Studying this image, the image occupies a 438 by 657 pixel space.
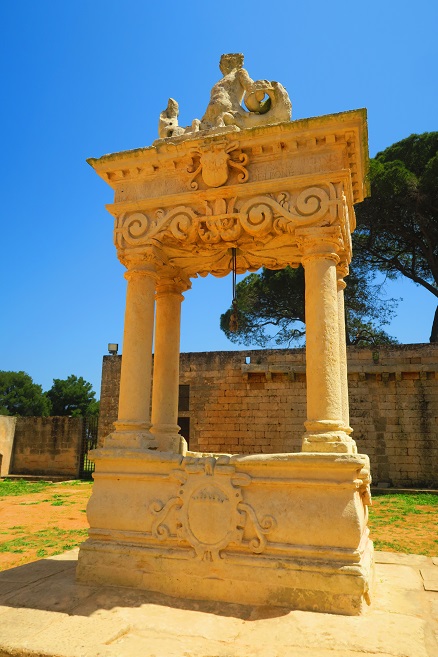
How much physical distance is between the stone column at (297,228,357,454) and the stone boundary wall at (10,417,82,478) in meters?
17.4

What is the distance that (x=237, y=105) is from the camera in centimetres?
541

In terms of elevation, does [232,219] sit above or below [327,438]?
above

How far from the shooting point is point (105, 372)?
20109 mm

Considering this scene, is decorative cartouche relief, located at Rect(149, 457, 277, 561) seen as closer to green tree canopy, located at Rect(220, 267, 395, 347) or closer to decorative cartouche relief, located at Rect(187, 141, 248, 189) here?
decorative cartouche relief, located at Rect(187, 141, 248, 189)

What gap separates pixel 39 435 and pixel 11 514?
32.9 feet

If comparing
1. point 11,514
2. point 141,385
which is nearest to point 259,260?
point 141,385

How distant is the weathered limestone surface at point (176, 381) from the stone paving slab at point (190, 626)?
20 cm

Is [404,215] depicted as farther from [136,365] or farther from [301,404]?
[136,365]

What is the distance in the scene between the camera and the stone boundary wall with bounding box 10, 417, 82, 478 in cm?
1986

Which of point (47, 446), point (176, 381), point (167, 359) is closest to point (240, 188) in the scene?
point (167, 359)

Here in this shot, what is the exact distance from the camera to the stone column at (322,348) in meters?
4.13

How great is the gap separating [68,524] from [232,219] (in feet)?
25.2

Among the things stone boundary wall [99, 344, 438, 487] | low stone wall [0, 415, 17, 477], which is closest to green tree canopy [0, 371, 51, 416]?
low stone wall [0, 415, 17, 477]

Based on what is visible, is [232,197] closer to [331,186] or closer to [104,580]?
[331,186]
